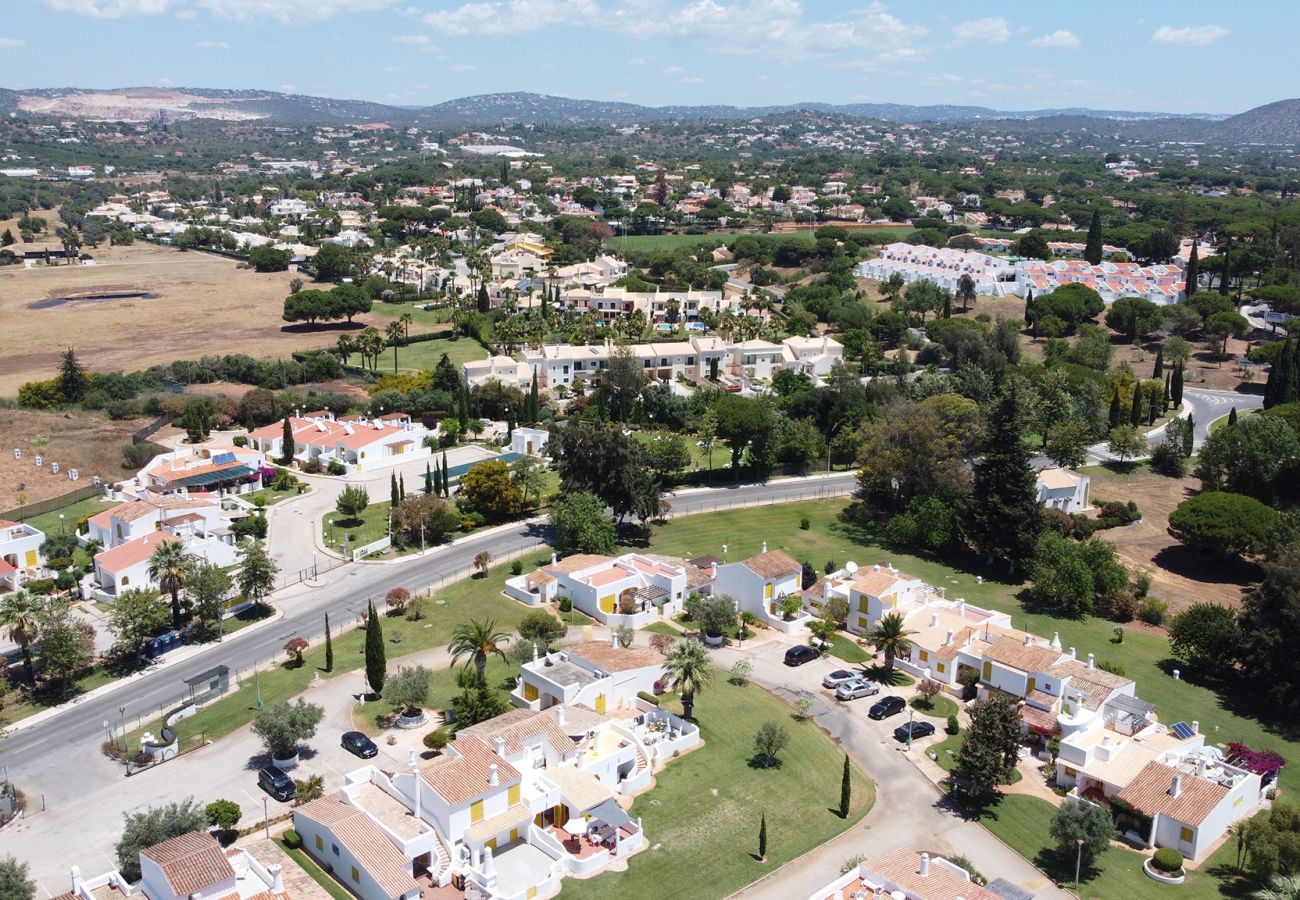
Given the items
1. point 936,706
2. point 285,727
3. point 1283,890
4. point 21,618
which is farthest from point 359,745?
point 1283,890

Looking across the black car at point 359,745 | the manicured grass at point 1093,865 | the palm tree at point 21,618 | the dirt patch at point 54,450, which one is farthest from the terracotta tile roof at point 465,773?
the dirt patch at point 54,450

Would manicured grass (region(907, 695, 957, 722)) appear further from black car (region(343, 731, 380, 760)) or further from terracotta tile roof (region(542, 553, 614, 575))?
black car (region(343, 731, 380, 760))

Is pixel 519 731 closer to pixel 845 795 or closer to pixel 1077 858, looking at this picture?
pixel 845 795

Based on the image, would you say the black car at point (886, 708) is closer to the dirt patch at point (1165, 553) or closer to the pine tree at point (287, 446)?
the dirt patch at point (1165, 553)

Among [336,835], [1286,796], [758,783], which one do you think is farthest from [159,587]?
[1286,796]

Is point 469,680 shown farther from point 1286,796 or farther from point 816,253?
point 816,253

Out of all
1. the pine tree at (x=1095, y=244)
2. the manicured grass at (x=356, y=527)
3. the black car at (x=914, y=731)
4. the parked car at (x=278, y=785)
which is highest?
the pine tree at (x=1095, y=244)
